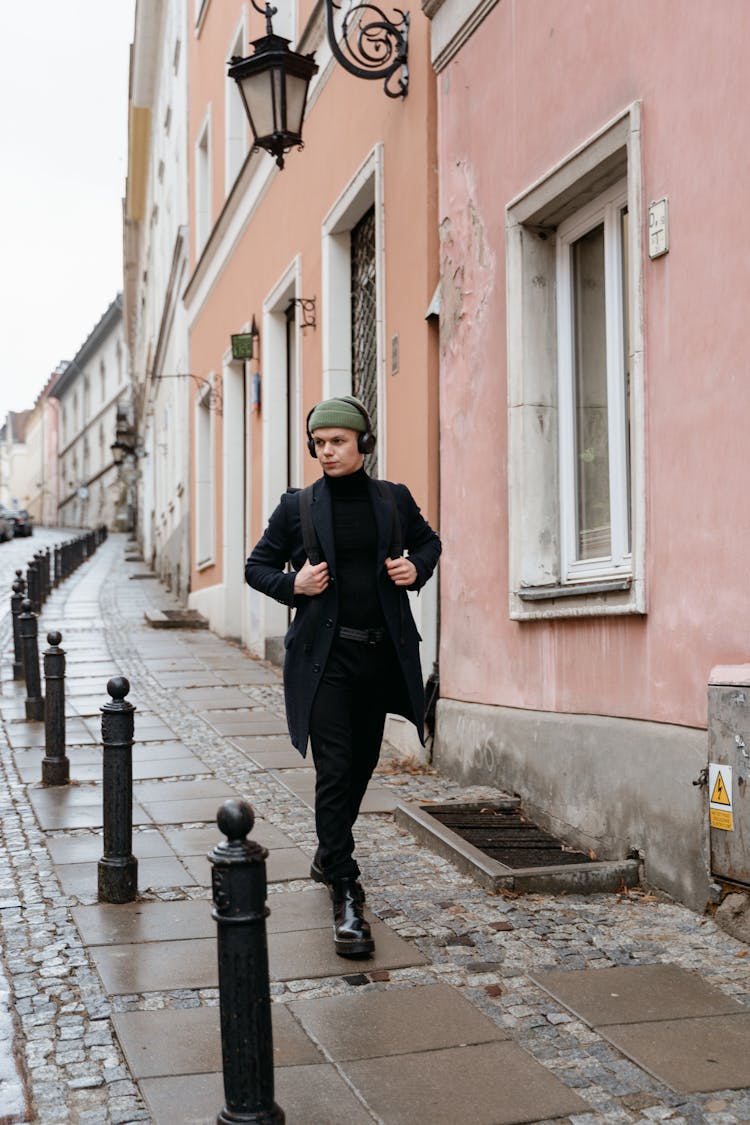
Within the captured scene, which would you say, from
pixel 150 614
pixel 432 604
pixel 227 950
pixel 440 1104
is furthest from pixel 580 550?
pixel 150 614

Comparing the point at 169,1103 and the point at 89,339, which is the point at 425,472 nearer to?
the point at 169,1103

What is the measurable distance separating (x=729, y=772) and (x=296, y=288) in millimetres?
8634

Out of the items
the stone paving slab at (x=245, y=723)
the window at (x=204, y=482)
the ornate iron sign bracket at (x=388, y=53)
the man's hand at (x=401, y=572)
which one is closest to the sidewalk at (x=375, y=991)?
the man's hand at (x=401, y=572)

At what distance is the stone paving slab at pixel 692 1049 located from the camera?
3314 millimetres

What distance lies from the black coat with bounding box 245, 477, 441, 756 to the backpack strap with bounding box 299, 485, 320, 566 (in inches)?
0.7

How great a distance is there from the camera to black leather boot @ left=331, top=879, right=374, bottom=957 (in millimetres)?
4309

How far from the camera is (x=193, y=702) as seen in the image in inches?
420

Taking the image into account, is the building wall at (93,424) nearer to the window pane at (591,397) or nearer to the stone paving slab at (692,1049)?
the window pane at (591,397)

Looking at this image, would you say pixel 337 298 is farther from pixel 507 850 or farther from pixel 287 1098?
pixel 287 1098

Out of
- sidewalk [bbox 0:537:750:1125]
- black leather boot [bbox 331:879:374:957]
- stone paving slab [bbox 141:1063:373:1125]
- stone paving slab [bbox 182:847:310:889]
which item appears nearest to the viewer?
stone paving slab [bbox 141:1063:373:1125]

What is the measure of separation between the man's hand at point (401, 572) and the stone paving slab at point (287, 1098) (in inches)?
65.7

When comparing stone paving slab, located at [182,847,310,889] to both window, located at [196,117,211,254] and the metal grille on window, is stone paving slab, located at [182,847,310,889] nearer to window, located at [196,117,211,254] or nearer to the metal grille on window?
the metal grille on window

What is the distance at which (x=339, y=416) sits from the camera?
452cm

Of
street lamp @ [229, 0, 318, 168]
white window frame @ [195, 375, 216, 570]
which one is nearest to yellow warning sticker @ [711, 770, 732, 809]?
street lamp @ [229, 0, 318, 168]
